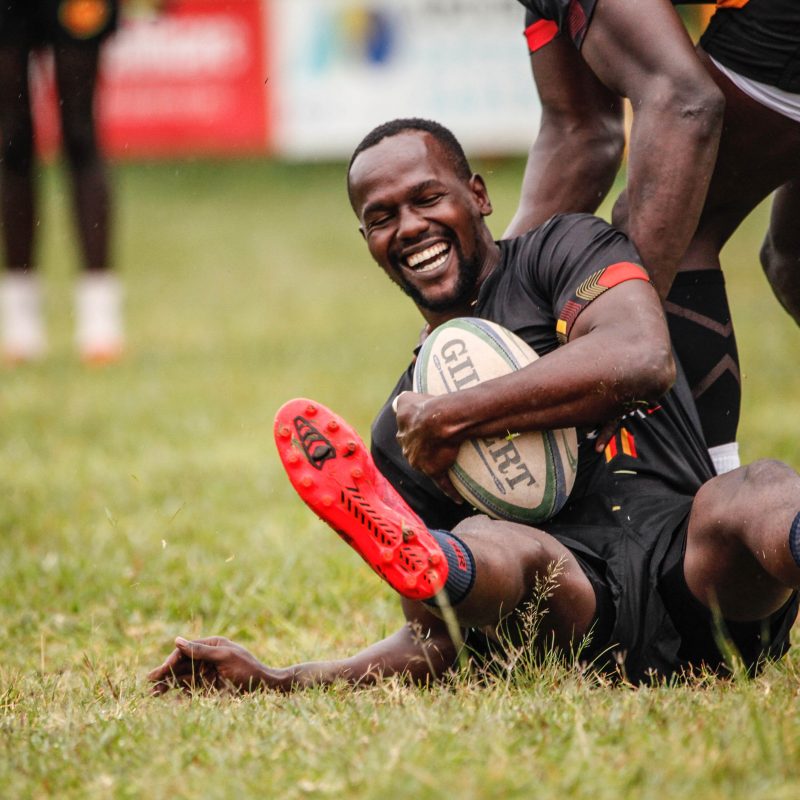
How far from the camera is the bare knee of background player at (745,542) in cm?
251

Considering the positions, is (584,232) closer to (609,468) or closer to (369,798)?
(609,468)

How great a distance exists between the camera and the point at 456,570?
8.24ft

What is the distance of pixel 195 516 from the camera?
185 inches

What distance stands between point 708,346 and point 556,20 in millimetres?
904

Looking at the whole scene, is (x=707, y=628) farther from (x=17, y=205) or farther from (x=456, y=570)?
(x=17, y=205)

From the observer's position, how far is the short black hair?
3.25 metres

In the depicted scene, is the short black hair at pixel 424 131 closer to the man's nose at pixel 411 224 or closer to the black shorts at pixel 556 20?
the man's nose at pixel 411 224

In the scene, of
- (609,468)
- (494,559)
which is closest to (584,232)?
(609,468)

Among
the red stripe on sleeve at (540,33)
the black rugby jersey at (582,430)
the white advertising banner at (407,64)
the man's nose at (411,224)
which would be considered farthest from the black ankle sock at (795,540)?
the white advertising banner at (407,64)

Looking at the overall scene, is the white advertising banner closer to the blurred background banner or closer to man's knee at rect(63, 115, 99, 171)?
the blurred background banner

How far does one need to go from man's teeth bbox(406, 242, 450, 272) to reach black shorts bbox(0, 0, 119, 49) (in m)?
4.44

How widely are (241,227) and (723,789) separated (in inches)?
504

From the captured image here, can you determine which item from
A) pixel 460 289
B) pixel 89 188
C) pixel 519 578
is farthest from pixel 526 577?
pixel 89 188

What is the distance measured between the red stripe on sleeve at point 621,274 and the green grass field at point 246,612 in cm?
82
